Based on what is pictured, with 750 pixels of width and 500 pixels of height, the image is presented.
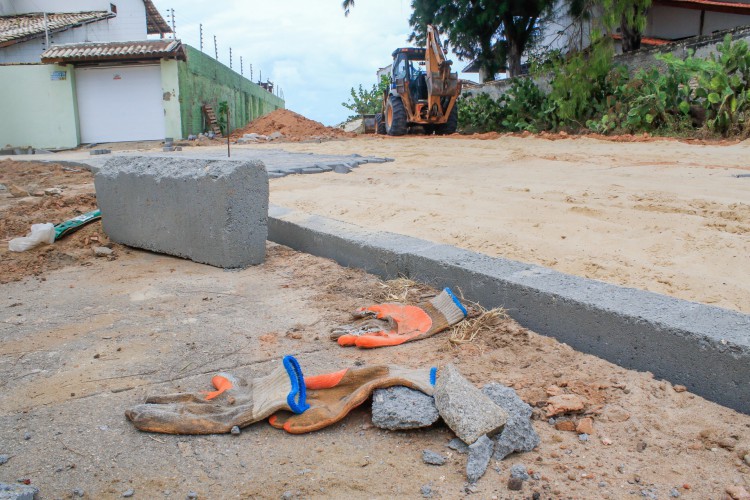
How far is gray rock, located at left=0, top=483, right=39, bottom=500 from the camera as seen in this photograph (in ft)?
5.03

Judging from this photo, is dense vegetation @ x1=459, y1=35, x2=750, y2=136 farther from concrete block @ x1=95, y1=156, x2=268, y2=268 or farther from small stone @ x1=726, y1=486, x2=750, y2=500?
small stone @ x1=726, y1=486, x2=750, y2=500

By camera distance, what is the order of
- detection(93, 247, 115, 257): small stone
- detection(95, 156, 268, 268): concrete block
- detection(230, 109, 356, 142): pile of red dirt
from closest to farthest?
detection(95, 156, 268, 268): concrete block < detection(93, 247, 115, 257): small stone < detection(230, 109, 356, 142): pile of red dirt

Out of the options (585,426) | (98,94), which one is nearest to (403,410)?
(585,426)

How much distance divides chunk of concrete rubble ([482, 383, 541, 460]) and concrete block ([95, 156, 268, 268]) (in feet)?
8.16

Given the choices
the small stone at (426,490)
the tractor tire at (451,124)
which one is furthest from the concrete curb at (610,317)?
the tractor tire at (451,124)

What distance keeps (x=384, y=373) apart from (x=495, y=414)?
487 mm

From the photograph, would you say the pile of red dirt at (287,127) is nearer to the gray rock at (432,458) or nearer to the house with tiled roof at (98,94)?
the house with tiled roof at (98,94)

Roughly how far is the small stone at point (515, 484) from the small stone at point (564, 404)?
0.37 m

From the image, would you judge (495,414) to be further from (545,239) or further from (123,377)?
(545,239)

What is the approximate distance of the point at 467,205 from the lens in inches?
199

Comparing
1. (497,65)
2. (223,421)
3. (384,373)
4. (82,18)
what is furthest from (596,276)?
(82,18)

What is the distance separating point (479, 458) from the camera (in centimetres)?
172

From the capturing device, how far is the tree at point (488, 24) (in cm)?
1869

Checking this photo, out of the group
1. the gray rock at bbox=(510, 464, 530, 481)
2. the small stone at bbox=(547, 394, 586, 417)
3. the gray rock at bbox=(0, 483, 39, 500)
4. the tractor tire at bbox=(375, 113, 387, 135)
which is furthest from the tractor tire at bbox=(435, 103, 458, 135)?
the gray rock at bbox=(0, 483, 39, 500)
